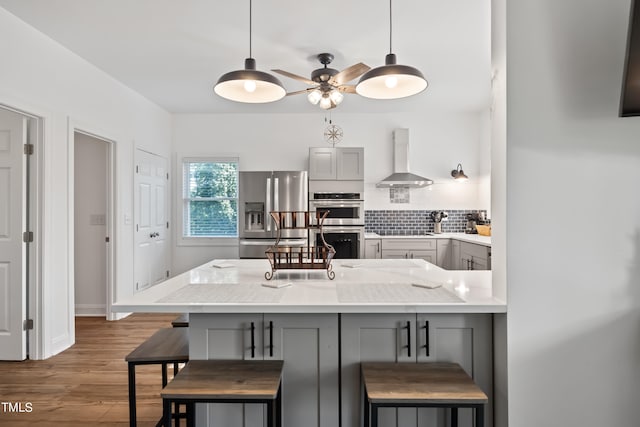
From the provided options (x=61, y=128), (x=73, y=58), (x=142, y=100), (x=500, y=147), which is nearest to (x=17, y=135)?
(x=61, y=128)

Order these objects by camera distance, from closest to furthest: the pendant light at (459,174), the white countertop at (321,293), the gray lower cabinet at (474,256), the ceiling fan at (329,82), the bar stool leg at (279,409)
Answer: the white countertop at (321,293) < the bar stool leg at (279,409) < the ceiling fan at (329,82) < the gray lower cabinet at (474,256) < the pendant light at (459,174)

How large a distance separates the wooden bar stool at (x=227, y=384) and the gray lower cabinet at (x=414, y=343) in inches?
12.2

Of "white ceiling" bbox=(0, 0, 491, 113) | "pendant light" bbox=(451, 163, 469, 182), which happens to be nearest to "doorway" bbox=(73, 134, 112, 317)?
"white ceiling" bbox=(0, 0, 491, 113)

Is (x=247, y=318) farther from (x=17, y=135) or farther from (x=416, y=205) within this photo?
(x=416, y=205)

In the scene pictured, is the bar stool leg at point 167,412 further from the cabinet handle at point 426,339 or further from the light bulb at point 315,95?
the light bulb at point 315,95

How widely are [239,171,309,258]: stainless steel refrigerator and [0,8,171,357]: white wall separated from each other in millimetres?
1432

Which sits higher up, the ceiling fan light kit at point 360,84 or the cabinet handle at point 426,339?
the ceiling fan light kit at point 360,84

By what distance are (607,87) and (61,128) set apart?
12.2 feet

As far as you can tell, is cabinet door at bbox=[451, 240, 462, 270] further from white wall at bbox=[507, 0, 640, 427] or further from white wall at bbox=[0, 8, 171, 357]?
white wall at bbox=[0, 8, 171, 357]

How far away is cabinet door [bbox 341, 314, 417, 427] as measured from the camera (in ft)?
4.96

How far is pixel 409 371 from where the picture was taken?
1389 millimetres

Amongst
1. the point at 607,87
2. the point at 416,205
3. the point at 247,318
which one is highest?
the point at 607,87

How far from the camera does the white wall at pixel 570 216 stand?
4.48ft

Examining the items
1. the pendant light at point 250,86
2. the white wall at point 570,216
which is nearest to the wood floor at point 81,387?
the pendant light at point 250,86
